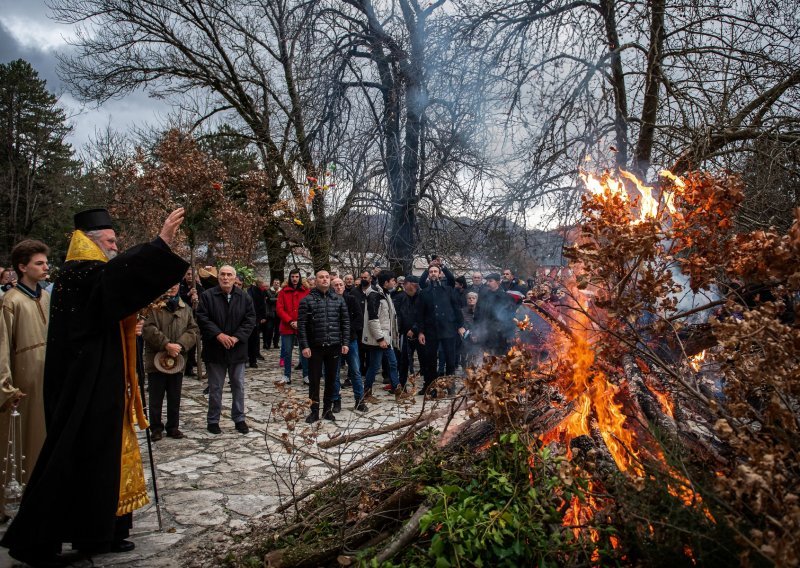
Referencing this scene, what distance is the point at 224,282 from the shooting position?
746cm

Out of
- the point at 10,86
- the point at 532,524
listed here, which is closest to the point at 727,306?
the point at 532,524

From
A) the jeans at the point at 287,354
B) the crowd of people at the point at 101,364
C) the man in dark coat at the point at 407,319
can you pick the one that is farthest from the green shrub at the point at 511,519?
the jeans at the point at 287,354

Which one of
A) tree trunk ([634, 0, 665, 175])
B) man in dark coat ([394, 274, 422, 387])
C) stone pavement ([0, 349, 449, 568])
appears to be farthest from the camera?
man in dark coat ([394, 274, 422, 387])

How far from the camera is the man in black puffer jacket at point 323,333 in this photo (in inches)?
311

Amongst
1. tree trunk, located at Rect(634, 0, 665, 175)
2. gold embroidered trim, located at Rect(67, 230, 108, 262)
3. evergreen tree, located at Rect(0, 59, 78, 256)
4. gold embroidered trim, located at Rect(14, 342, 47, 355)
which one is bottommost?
gold embroidered trim, located at Rect(14, 342, 47, 355)

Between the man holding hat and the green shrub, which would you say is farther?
the man holding hat

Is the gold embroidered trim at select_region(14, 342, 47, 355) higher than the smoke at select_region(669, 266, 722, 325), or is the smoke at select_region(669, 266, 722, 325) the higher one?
the smoke at select_region(669, 266, 722, 325)

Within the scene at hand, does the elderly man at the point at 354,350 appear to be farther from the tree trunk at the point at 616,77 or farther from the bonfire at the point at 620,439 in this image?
the tree trunk at the point at 616,77

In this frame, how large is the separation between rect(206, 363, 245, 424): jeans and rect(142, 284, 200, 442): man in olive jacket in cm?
40

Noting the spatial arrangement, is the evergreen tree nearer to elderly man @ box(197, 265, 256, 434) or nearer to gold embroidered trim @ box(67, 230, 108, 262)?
elderly man @ box(197, 265, 256, 434)

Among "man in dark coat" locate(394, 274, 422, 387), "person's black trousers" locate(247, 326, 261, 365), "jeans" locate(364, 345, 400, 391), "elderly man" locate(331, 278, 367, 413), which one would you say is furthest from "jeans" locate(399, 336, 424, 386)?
"person's black trousers" locate(247, 326, 261, 365)

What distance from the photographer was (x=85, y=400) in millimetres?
3850

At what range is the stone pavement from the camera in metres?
3.97

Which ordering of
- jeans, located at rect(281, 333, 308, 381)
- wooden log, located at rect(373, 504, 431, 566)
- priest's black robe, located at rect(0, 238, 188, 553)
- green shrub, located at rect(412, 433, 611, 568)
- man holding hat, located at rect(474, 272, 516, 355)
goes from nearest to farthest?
green shrub, located at rect(412, 433, 611, 568) → wooden log, located at rect(373, 504, 431, 566) → priest's black robe, located at rect(0, 238, 188, 553) → man holding hat, located at rect(474, 272, 516, 355) → jeans, located at rect(281, 333, 308, 381)
